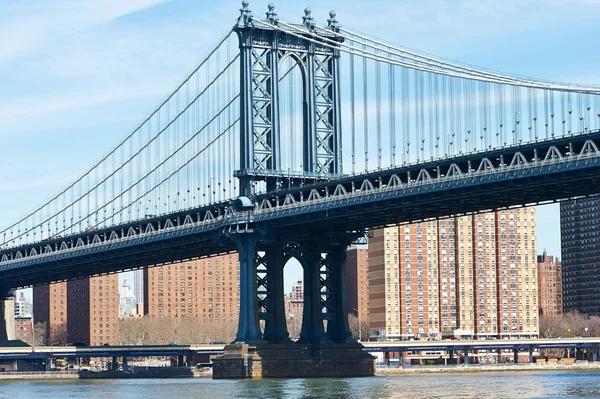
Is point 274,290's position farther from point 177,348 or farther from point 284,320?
point 177,348

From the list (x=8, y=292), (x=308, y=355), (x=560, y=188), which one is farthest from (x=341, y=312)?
(x=8, y=292)

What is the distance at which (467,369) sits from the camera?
163125 millimetres

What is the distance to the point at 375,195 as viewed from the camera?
102 meters

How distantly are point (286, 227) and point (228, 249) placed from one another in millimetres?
14298

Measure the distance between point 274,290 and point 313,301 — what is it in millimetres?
3457

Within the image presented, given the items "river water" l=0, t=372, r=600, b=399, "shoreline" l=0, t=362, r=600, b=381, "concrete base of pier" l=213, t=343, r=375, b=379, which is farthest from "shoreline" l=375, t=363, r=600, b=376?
"river water" l=0, t=372, r=600, b=399

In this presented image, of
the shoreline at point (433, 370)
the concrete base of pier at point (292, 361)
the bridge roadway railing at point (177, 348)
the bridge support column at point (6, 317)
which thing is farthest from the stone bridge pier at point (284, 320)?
the bridge support column at point (6, 317)

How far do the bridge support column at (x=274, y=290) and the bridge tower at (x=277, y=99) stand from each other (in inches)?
246

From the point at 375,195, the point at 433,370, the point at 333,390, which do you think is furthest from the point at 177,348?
the point at 333,390

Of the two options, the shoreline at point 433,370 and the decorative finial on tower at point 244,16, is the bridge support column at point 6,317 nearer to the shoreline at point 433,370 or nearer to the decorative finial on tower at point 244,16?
the shoreline at point 433,370

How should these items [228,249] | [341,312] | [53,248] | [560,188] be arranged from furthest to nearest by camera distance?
[53,248] < [228,249] < [341,312] < [560,188]

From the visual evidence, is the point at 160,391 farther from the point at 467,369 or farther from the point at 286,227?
the point at 467,369

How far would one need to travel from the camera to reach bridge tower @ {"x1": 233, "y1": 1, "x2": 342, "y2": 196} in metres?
114

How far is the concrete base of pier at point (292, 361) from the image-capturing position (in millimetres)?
110750
